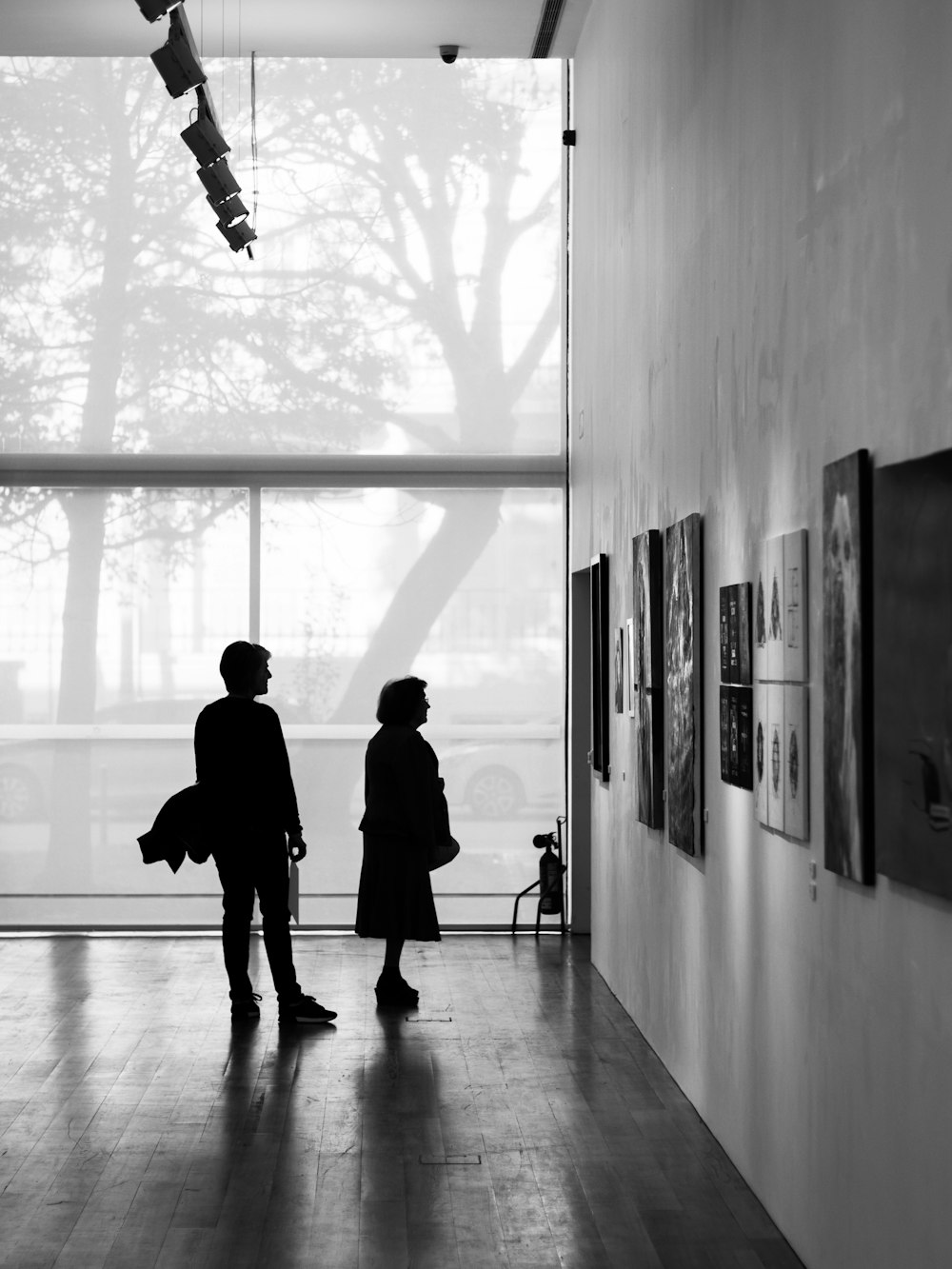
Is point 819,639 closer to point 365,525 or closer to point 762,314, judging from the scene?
point 762,314

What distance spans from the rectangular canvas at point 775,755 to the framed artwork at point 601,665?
364 cm

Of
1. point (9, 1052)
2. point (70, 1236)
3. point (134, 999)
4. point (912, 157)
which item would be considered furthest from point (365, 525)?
point (912, 157)

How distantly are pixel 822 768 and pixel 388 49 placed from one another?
722cm

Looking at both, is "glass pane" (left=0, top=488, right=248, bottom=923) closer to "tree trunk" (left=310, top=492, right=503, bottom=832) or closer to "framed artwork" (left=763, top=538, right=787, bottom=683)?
"tree trunk" (left=310, top=492, right=503, bottom=832)

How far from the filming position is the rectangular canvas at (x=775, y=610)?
14.1ft

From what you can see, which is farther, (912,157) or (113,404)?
(113,404)

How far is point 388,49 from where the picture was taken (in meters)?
9.73

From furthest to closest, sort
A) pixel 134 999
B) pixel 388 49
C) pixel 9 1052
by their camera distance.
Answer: pixel 388 49 < pixel 134 999 < pixel 9 1052

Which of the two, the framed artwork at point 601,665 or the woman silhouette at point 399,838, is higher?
the framed artwork at point 601,665

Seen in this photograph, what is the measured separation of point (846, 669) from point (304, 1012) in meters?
4.20

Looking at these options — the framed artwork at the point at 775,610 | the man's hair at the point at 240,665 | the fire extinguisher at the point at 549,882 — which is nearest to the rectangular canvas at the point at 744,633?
the framed artwork at the point at 775,610

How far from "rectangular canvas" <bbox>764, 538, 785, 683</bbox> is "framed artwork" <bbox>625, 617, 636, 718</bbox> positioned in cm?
252

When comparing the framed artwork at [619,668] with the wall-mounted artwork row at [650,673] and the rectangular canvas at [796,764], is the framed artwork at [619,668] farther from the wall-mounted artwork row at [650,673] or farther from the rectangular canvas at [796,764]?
the rectangular canvas at [796,764]

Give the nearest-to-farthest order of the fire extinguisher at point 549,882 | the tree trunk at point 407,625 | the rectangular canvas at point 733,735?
the rectangular canvas at point 733,735 < the fire extinguisher at point 549,882 < the tree trunk at point 407,625
